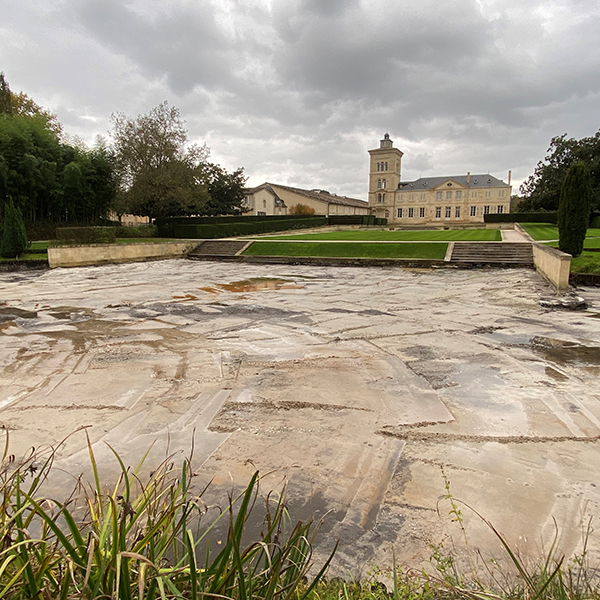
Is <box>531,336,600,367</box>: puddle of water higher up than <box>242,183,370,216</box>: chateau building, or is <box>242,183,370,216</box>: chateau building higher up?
<box>242,183,370,216</box>: chateau building

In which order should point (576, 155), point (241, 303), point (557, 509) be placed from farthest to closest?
point (576, 155) < point (241, 303) < point (557, 509)

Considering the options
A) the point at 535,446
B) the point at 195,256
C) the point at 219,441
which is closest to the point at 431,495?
the point at 535,446

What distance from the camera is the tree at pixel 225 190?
1727 inches

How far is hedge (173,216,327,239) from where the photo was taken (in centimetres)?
2897

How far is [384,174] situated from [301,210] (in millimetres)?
27482

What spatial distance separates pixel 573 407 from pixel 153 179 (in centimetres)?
3113

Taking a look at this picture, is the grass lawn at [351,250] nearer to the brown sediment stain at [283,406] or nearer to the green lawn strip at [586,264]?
the green lawn strip at [586,264]

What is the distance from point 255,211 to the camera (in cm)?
5528

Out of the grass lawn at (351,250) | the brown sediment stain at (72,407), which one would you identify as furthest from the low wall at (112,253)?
the brown sediment stain at (72,407)

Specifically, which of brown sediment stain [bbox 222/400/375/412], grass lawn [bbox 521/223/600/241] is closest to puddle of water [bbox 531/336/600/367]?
brown sediment stain [bbox 222/400/375/412]

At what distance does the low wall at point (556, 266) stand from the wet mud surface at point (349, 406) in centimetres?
261

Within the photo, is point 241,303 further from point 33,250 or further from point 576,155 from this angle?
point 576,155

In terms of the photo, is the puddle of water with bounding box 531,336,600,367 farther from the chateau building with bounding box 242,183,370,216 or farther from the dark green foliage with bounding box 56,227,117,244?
the chateau building with bounding box 242,183,370,216

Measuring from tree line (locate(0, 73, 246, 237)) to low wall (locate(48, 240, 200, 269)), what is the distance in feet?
22.4
